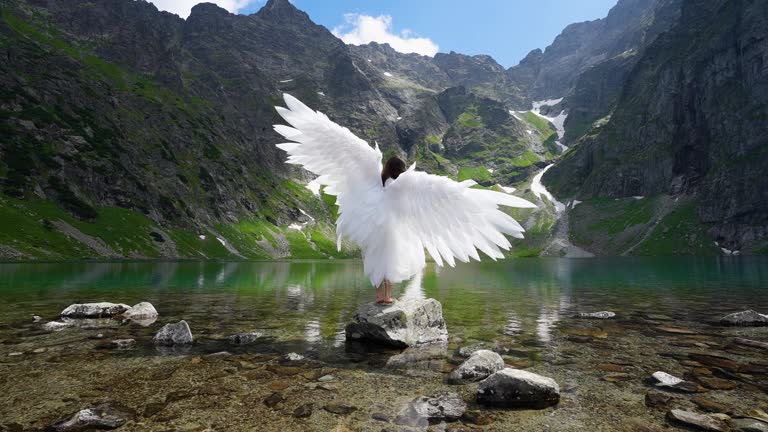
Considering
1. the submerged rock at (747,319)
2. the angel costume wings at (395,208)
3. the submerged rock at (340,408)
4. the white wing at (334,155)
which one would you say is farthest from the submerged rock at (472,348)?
the submerged rock at (747,319)

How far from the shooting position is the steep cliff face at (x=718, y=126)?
152400 millimetres

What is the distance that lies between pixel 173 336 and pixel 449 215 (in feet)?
30.3

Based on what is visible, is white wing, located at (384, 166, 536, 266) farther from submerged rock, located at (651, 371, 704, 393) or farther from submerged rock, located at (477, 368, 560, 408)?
submerged rock, located at (651, 371, 704, 393)

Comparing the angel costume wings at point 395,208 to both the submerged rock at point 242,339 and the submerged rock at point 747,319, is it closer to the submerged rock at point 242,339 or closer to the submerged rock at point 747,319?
the submerged rock at point 242,339

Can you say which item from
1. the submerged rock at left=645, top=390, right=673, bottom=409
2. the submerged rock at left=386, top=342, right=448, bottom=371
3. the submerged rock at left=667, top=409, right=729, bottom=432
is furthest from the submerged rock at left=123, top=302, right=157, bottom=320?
the submerged rock at left=667, top=409, right=729, bottom=432

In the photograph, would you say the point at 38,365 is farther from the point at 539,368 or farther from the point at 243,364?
the point at 539,368

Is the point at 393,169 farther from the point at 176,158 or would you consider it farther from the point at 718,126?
the point at 718,126

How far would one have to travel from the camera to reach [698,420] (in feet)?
21.0

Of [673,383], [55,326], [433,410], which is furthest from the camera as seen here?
[55,326]

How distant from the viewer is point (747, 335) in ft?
44.3

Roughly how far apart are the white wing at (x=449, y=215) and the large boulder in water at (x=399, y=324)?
9.31 ft

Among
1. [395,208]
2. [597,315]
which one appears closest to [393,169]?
[395,208]

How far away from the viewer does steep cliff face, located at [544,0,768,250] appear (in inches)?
6000

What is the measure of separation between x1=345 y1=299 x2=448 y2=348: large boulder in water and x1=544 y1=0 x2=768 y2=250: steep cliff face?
18519 centimetres
